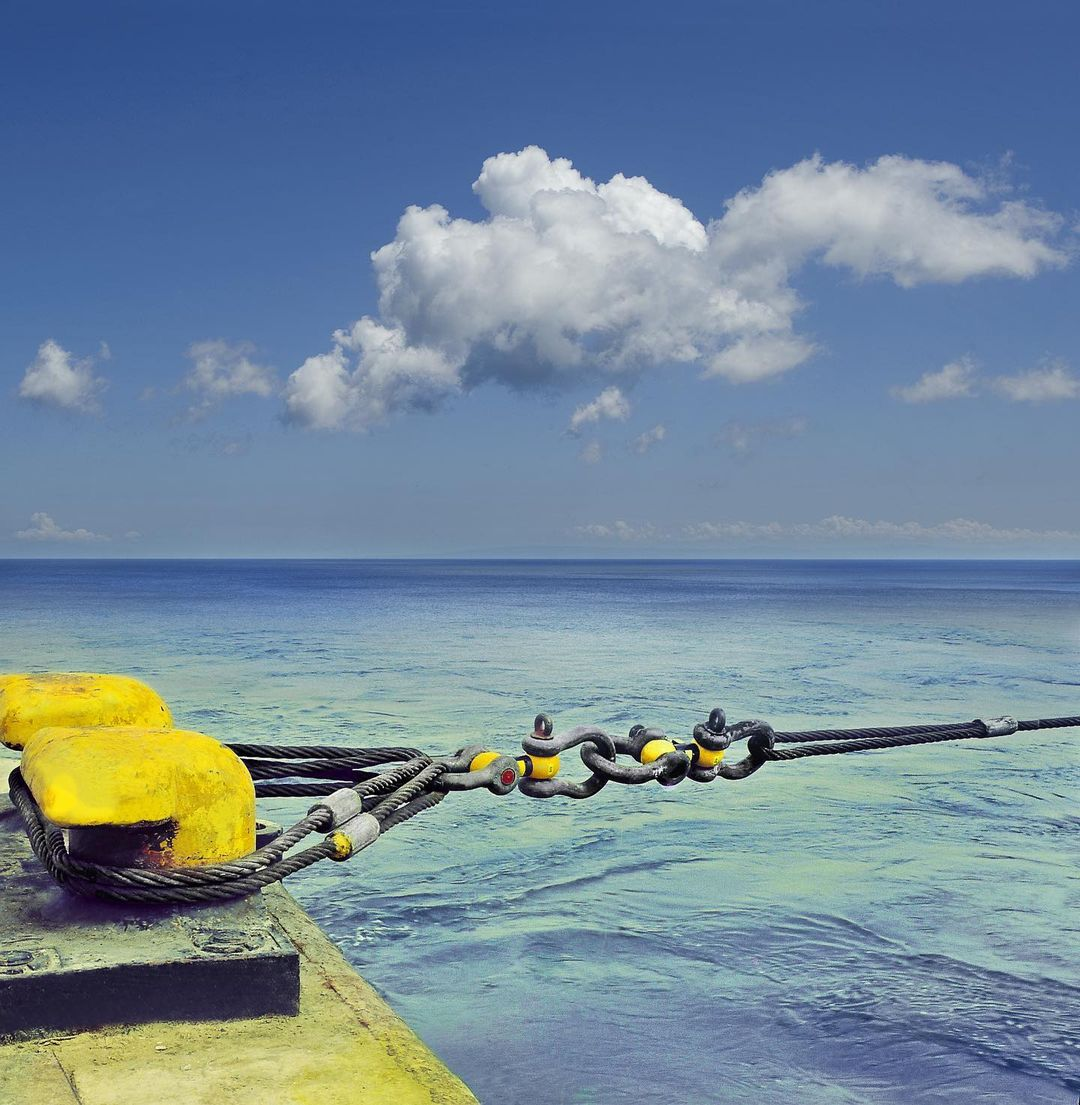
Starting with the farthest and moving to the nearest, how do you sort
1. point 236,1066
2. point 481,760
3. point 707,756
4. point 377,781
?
point 707,756
point 481,760
point 377,781
point 236,1066

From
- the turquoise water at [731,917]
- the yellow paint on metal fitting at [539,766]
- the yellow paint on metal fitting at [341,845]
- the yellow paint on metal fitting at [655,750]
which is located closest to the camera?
the yellow paint on metal fitting at [341,845]

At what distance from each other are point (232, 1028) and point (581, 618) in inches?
1553

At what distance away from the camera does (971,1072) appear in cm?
390

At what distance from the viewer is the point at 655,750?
10.4 ft

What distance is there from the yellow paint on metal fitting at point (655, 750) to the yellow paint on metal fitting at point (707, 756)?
0.09 metres

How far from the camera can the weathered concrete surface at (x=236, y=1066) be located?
1.79 m

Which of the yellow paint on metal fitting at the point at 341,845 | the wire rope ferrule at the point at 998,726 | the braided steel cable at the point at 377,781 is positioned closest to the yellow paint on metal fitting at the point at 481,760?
the braided steel cable at the point at 377,781

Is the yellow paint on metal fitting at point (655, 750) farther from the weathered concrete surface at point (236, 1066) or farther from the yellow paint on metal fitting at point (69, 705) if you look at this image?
the yellow paint on metal fitting at point (69, 705)

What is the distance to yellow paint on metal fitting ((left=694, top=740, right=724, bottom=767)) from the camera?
10.3ft

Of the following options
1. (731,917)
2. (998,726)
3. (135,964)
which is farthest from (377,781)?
(731,917)

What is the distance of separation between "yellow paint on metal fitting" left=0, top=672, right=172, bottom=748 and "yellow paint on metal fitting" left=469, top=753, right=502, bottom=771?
2.95 ft

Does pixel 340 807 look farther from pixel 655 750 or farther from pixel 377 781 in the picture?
pixel 655 750

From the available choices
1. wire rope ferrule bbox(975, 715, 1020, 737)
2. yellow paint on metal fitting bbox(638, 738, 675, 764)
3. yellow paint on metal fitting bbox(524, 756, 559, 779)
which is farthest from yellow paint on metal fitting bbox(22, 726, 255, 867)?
wire rope ferrule bbox(975, 715, 1020, 737)

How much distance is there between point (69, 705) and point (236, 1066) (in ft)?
4.51
